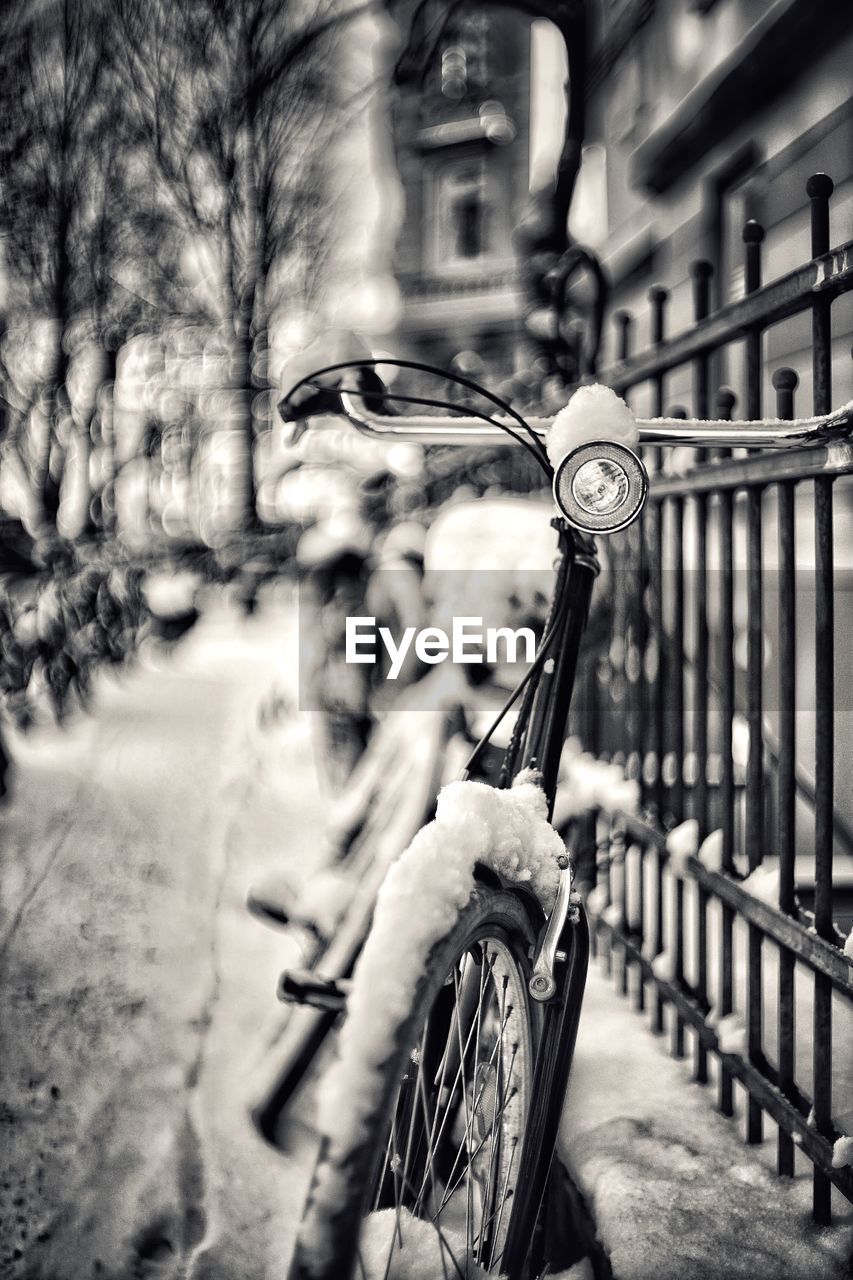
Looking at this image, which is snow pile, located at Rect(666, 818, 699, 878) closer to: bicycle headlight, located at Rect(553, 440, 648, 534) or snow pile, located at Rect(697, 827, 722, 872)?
snow pile, located at Rect(697, 827, 722, 872)

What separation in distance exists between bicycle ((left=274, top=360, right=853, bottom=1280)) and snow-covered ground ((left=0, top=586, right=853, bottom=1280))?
1.12 ft

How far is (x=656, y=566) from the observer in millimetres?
2701

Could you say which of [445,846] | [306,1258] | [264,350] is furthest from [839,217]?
[264,350]

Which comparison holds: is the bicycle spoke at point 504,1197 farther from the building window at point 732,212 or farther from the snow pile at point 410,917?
the building window at point 732,212

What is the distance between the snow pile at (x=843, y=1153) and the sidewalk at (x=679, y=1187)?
17 cm

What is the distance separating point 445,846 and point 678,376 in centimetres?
710

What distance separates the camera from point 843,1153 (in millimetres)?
1601

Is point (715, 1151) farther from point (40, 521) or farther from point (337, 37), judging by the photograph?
point (337, 37)

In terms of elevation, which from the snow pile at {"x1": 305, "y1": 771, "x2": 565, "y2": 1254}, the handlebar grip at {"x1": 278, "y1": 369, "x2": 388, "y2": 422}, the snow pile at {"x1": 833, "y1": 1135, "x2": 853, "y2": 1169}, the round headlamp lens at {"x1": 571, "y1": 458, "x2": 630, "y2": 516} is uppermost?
the handlebar grip at {"x1": 278, "y1": 369, "x2": 388, "y2": 422}

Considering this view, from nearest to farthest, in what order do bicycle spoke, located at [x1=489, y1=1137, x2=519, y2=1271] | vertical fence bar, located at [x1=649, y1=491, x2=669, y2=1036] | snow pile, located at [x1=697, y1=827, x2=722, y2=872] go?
bicycle spoke, located at [x1=489, y1=1137, x2=519, y2=1271]
snow pile, located at [x1=697, y1=827, x2=722, y2=872]
vertical fence bar, located at [x1=649, y1=491, x2=669, y2=1036]

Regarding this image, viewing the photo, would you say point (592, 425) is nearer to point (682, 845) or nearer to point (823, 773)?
point (823, 773)

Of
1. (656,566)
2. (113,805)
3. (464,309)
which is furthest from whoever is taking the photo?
(464,309)

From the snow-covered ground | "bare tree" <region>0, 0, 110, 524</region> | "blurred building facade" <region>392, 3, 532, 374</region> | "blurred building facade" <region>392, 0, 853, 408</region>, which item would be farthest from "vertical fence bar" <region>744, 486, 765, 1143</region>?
"blurred building facade" <region>392, 3, 532, 374</region>

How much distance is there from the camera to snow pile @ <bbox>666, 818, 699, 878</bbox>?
2420 mm
